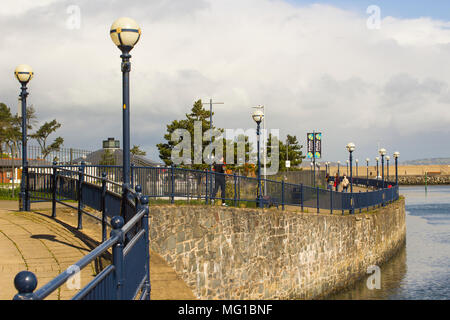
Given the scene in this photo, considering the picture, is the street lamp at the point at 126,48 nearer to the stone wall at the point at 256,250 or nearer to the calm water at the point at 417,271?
the stone wall at the point at 256,250

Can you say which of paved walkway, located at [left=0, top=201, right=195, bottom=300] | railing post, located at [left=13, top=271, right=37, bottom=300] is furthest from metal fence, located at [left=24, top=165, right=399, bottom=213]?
railing post, located at [left=13, top=271, right=37, bottom=300]

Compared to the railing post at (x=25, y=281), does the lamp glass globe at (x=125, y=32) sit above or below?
above

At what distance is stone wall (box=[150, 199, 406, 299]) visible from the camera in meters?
14.0

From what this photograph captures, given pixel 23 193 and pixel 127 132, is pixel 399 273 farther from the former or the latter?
pixel 127 132

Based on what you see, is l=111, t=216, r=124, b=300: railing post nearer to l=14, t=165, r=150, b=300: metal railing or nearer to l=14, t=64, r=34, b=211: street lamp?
l=14, t=165, r=150, b=300: metal railing

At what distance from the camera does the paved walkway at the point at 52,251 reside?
7.24 m

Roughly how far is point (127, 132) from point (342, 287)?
15520 millimetres

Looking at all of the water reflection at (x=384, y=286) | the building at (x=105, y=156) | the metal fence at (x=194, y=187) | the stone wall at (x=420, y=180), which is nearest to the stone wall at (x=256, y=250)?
the water reflection at (x=384, y=286)

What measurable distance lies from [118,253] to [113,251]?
47 mm

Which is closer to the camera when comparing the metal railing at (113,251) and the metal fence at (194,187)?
the metal railing at (113,251)

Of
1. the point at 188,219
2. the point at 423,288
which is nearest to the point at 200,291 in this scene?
the point at 188,219

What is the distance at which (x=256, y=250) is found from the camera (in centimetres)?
1647

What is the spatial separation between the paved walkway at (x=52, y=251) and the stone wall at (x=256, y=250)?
104 inches
